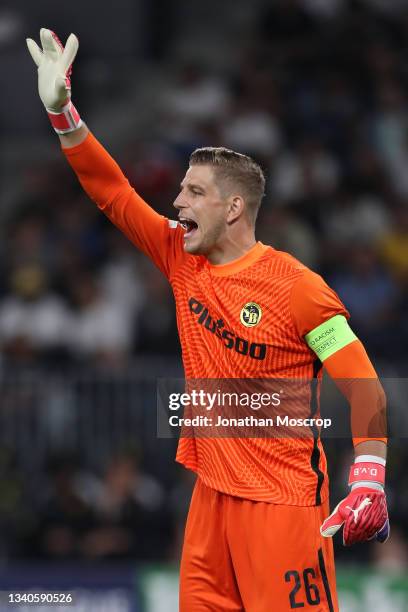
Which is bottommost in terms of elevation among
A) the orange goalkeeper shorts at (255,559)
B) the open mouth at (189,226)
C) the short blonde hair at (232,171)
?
the orange goalkeeper shorts at (255,559)

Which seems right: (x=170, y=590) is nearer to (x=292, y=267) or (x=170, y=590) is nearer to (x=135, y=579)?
(x=135, y=579)

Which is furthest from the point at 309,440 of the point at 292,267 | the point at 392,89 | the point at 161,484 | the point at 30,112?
the point at 30,112

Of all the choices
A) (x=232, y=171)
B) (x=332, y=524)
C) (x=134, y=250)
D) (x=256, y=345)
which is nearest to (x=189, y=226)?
(x=232, y=171)

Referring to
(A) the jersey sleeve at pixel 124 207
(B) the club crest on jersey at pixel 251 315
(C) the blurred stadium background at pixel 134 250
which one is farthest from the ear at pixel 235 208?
(C) the blurred stadium background at pixel 134 250

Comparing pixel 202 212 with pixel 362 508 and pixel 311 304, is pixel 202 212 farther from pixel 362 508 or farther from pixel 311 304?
pixel 362 508

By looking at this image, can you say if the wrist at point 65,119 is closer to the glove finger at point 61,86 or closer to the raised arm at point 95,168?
the raised arm at point 95,168

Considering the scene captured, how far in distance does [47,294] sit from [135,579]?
340 cm

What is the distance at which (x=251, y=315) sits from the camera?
544 centimetres

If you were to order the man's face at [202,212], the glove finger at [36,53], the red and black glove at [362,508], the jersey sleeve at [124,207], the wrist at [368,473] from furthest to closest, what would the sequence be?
the jersey sleeve at [124,207] < the glove finger at [36,53] < the man's face at [202,212] < the wrist at [368,473] < the red and black glove at [362,508]

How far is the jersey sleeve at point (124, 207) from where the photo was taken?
581 centimetres

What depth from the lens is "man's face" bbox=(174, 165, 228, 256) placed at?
18.3 feet

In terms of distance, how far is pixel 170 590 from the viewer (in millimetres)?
8906

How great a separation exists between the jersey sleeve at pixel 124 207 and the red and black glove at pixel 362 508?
4.20 ft

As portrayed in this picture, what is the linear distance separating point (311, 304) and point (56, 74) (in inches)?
57.8
